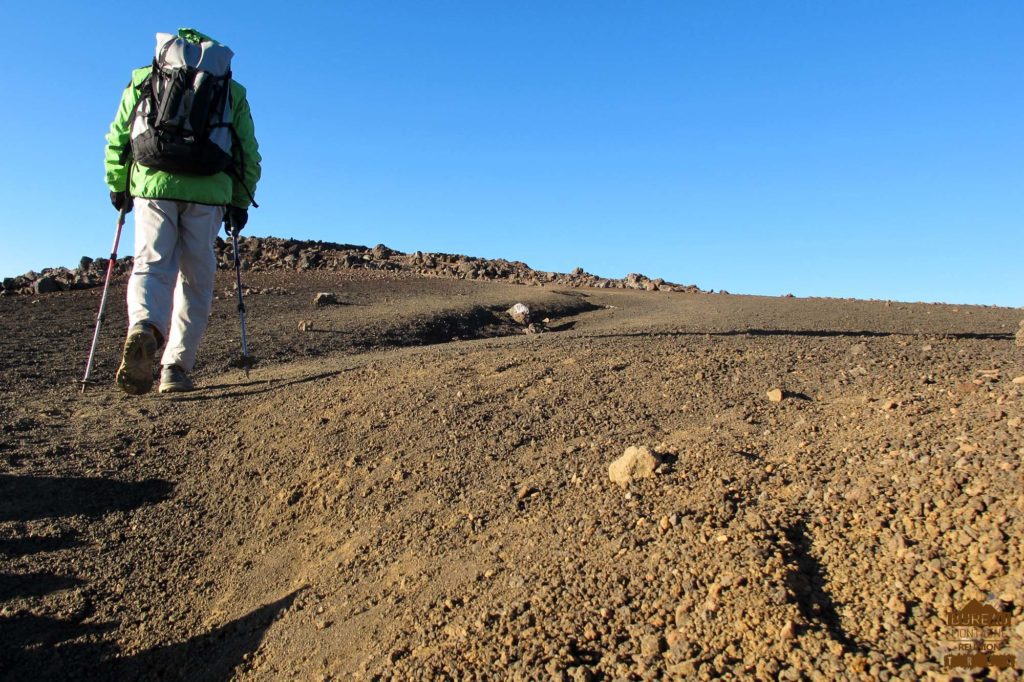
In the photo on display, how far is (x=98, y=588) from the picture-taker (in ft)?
→ 12.6

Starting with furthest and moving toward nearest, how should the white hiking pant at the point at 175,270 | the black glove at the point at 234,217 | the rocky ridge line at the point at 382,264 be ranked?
the rocky ridge line at the point at 382,264
the black glove at the point at 234,217
the white hiking pant at the point at 175,270

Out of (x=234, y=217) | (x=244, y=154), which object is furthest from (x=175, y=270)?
(x=244, y=154)

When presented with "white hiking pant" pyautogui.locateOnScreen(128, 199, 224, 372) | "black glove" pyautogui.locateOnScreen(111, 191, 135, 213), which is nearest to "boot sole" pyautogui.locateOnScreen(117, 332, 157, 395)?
"white hiking pant" pyautogui.locateOnScreen(128, 199, 224, 372)

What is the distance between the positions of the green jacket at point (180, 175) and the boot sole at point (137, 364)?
3.28ft

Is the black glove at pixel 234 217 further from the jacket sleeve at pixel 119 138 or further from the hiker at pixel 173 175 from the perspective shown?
the jacket sleeve at pixel 119 138

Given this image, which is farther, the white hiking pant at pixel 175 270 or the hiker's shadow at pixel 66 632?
the white hiking pant at pixel 175 270

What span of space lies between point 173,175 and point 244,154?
0.63 m

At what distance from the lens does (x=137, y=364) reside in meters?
5.47

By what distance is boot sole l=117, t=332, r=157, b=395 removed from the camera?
545cm

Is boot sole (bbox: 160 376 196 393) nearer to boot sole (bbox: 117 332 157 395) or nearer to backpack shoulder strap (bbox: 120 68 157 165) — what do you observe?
boot sole (bbox: 117 332 157 395)

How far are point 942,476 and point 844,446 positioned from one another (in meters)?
0.56

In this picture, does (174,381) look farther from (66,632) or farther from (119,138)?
(66,632)

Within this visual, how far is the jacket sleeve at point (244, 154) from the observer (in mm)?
6023

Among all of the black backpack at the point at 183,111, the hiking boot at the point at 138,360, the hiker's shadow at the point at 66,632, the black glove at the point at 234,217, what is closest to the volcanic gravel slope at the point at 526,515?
the hiker's shadow at the point at 66,632
